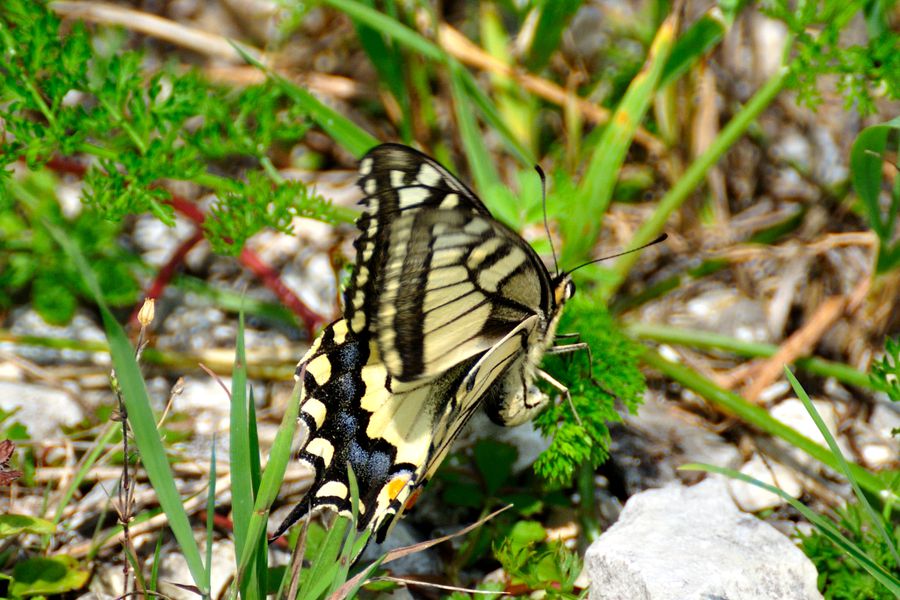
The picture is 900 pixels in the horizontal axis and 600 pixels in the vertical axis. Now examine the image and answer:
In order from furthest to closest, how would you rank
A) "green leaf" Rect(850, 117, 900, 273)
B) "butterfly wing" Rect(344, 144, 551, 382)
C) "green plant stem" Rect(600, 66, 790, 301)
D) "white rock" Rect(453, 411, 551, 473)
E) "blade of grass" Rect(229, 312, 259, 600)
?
"green plant stem" Rect(600, 66, 790, 301) → "white rock" Rect(453, 411, 551, 473) → "green leaf" Rect(850, 117, 900, 273) → "butterfly wing" Rect(344, 144, 551, 382) → "blade of grass" Rect(229, 312, 259, 600)

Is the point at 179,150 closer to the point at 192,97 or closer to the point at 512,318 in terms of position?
the point at 192,97

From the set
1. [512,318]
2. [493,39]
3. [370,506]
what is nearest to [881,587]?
[512,318]

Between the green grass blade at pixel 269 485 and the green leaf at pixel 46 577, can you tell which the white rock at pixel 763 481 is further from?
the green leaf at pixel 46 577

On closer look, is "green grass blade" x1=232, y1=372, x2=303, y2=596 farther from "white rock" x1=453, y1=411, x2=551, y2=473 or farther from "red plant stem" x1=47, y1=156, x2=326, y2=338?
"red plant stem" x1=47, y1=156, x2=326, y2=338

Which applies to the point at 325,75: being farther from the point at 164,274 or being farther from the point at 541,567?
the point at 541,567

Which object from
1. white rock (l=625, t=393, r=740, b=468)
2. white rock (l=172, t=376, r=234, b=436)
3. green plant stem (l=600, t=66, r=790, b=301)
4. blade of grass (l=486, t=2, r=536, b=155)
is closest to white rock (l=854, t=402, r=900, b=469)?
white rock (l=625, t=393, r=740, b=468)

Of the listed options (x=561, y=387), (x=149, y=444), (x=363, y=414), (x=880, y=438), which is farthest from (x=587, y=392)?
(x=880, y=438)
